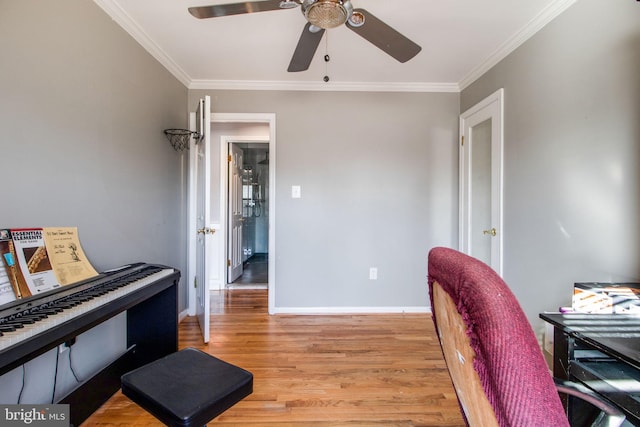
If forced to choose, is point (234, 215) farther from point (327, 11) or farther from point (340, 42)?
point (327, 11)

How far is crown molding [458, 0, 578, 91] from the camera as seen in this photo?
1743 millimetres

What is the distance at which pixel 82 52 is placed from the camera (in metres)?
1.58

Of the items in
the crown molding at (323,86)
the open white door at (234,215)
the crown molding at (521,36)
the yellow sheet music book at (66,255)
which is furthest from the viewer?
the open white door at (234,215)

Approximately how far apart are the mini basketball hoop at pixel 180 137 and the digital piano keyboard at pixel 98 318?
1.22 metres

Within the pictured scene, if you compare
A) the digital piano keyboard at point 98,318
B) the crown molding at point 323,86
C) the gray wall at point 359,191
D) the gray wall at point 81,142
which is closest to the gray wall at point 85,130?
the gray wall at point 81,142

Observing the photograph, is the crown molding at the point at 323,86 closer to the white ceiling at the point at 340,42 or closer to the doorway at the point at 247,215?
the white ceiling at the point at 340,42

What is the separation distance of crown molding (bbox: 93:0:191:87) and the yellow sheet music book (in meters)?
1.35

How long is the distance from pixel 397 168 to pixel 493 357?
8.72ft

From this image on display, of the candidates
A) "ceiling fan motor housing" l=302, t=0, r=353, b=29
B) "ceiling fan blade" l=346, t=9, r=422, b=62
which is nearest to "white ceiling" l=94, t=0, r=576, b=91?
"ceiling fan blade" l=346, t=9, r=422, b=62

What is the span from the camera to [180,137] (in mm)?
2648

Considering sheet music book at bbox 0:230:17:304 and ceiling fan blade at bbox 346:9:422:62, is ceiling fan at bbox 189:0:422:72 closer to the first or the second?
ceiling fan blade at bbox 346:9:422:62

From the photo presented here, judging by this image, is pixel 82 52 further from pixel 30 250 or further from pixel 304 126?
pixel 304 126

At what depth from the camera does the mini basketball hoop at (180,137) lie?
98.5 inches

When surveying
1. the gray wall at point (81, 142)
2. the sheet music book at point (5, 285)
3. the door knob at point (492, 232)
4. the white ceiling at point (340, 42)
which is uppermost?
the white ceiling at point (340, 42)
